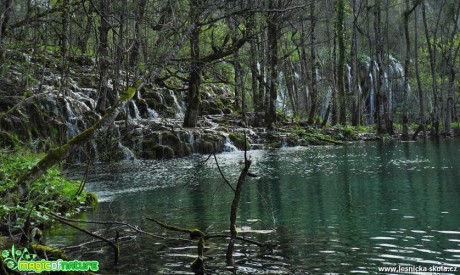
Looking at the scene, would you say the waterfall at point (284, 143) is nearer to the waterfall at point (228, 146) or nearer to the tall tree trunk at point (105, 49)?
the waterfall at point (228, 146)

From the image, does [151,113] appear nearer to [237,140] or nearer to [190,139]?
[190,139]

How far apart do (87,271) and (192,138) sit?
21953mm

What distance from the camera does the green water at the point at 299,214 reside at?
286 inches

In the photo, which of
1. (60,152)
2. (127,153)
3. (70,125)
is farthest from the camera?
(127,153)

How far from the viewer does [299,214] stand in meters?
11.0

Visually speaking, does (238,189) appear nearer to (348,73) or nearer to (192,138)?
(192,138)

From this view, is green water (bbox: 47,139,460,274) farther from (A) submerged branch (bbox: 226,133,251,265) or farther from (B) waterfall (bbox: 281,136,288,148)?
(B) waterfall (bbox: 281,136,288,148)

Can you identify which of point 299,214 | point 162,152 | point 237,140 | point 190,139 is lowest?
point 299,214

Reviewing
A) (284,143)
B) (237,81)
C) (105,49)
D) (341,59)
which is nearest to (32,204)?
(105,49)

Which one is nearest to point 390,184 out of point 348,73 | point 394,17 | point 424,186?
point 424,186

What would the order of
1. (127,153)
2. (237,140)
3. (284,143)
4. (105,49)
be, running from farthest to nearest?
(284,143) → (237,140) → (127,153) → (105,49)

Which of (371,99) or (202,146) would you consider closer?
(202,146)

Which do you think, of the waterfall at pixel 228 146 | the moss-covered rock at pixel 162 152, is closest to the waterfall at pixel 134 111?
the moss-covered rock at pixel 162 152

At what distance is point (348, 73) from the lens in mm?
60125
